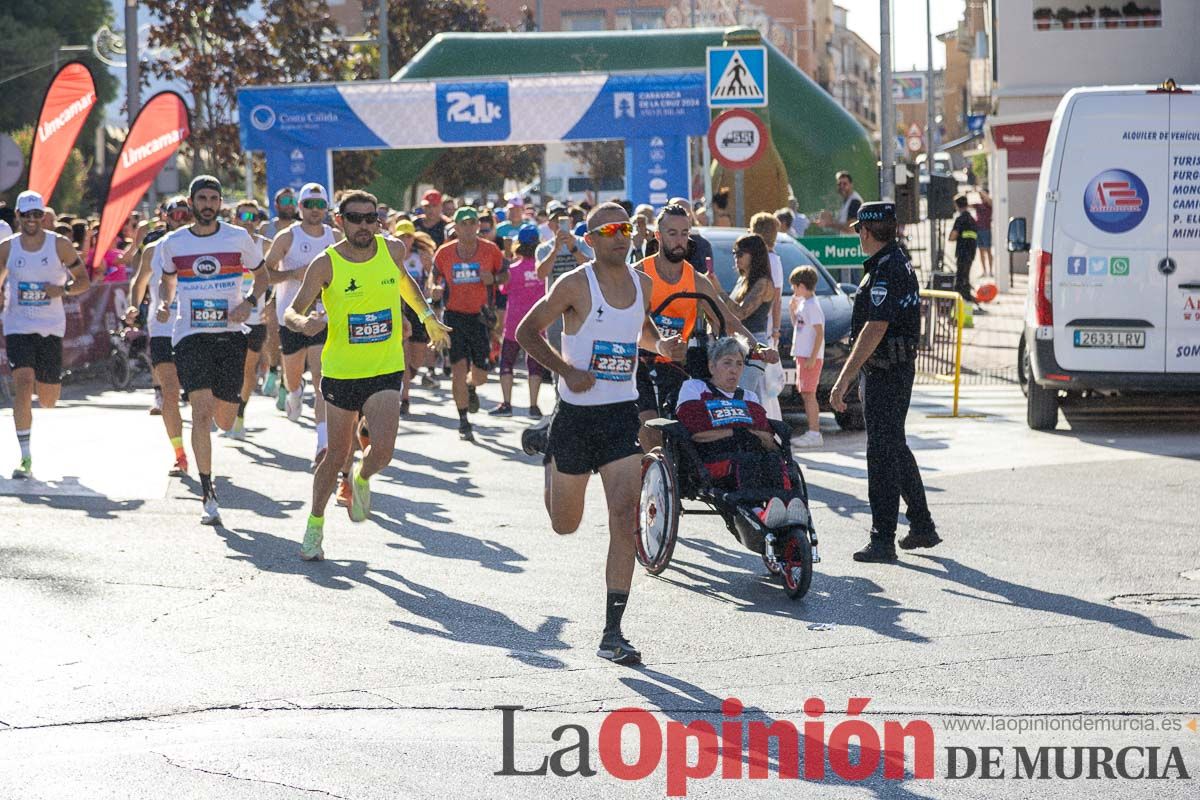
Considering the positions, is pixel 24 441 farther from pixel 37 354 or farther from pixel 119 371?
pixel 119 371

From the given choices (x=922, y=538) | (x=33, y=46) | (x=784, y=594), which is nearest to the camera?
(x=784, y=594)

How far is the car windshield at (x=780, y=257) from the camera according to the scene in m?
15.7

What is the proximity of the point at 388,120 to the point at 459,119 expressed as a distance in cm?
110

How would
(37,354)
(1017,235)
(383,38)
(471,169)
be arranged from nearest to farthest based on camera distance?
1. (37,354)
2. (1017,235)
3. (383,38)
4. (471,169)

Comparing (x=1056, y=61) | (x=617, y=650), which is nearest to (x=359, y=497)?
(x=617, y=650)

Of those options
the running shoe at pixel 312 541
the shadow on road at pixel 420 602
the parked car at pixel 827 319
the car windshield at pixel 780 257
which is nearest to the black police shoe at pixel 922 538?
the shadow on road at pixel 420 602

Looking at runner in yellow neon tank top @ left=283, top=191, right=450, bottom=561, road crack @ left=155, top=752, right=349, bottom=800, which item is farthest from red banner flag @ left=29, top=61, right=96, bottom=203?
road crack @ left=155, top=752, right=349, bottom=800

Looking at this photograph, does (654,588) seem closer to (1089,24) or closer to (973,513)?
(973,513)

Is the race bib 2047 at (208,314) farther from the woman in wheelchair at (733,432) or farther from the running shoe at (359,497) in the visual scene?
the woman in wheelchair at (733,432)

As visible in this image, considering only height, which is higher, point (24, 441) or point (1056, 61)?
point (1056, 61)

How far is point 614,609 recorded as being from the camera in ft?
24.4

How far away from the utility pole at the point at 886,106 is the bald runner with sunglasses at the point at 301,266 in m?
8.56

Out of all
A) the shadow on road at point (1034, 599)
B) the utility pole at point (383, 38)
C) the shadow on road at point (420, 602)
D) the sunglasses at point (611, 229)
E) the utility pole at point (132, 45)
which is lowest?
the shadow on road at point (1034, 599)

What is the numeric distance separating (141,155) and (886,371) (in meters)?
14.3
